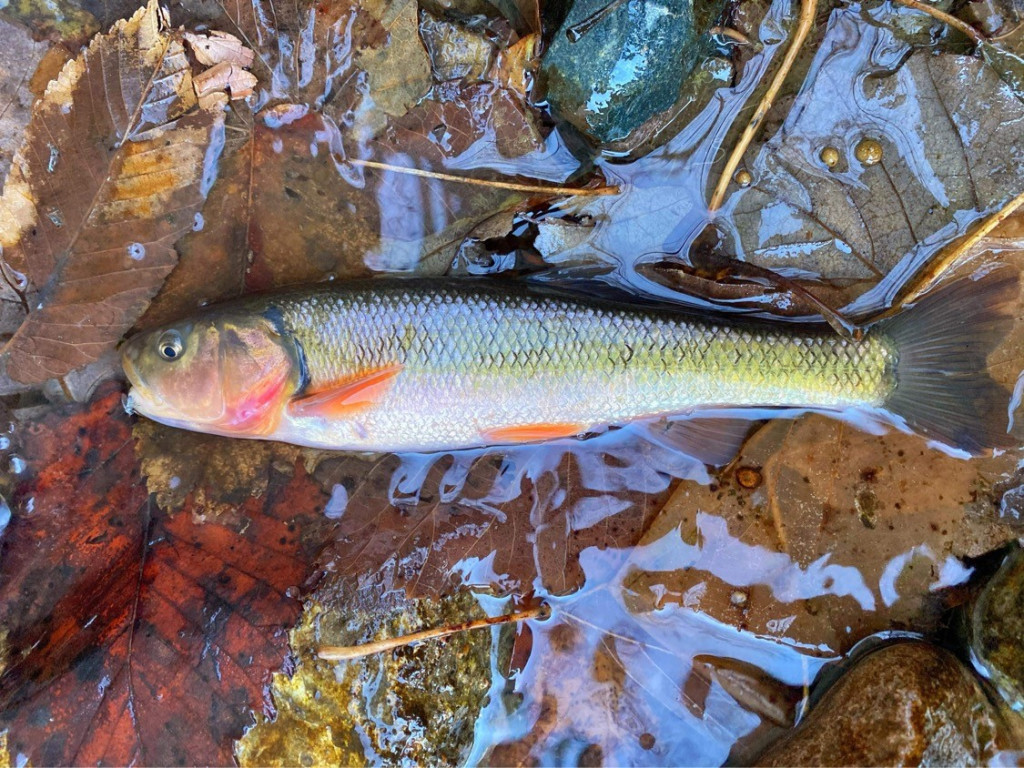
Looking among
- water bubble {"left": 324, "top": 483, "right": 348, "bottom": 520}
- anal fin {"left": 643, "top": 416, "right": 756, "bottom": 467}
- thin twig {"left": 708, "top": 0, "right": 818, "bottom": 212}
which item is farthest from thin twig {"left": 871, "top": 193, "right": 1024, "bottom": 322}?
water bubble {"left": 324, "top": 483, "right": 348, "bottom": 520}

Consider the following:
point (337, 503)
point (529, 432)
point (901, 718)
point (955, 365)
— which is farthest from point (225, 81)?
point (901, 718)

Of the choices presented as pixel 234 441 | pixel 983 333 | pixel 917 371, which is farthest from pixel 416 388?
pixel 983 333

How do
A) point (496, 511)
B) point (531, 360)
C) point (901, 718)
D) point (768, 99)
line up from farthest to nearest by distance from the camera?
point (496, 511) < point (768, 99) < point (531, 360) < point (901, 718)

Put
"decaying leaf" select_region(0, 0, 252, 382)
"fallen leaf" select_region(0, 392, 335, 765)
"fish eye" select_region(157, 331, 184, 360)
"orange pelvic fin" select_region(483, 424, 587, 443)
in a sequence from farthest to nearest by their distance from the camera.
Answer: "orange pelvic fin" select_region(483, 424, 587, 443), "fish eye" select_region(157, 331, 184, 360), "decaying leaf" select_region(0, 0, 252, 382), "fallen leaf" select_region(0, 392, 335, 765)

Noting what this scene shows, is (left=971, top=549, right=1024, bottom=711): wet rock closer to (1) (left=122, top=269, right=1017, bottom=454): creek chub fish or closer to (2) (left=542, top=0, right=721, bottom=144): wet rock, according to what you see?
(1) (left=122, top=269, right=1017, bottom=454): creek chub fish

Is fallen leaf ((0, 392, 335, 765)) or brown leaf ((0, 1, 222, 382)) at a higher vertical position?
brown leaf ((0, 1, 222, 382))

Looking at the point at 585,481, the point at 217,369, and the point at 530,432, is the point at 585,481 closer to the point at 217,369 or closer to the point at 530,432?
the point at 530,432
